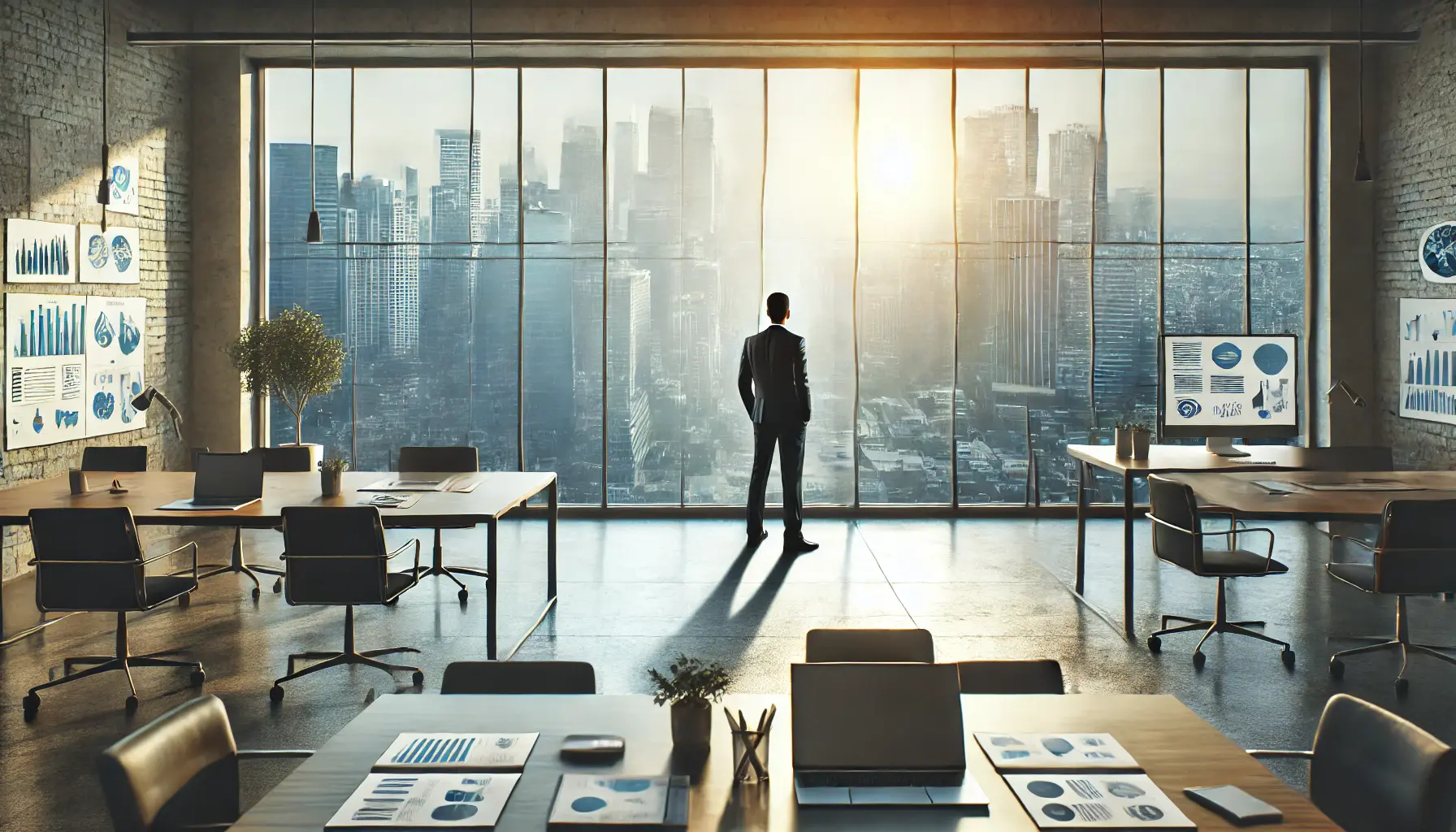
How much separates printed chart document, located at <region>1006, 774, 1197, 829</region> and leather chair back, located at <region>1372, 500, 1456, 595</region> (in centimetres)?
361

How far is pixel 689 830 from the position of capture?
1.97m

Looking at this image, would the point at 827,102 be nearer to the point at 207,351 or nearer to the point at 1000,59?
the point at 1000,59

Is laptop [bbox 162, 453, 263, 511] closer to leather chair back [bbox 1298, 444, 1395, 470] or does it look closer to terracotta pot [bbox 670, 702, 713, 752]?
terracotta pot [bbox 670, 702, 713, 752]

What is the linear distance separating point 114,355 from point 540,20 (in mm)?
4594

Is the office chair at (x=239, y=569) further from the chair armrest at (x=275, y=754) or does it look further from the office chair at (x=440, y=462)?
the chair armrest at (x=275, y=754)

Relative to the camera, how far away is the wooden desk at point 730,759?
2000 millimetres

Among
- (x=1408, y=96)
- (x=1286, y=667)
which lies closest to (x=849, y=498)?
(x=1286, y=667)

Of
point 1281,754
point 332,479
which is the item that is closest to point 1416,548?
point 1281,754

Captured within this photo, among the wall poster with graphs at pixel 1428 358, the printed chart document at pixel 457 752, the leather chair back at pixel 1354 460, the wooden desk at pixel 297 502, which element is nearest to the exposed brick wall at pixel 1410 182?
the wall poster with graphs at pixel 1428 358

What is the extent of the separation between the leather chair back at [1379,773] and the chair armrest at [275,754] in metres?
3.58

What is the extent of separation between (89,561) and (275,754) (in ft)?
4.63

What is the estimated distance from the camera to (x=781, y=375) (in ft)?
27.5

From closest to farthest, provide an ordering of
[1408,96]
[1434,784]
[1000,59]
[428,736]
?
[1434,784] < [428,736] < [1408,96] < [1000,59]

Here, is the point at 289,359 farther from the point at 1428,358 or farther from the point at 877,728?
the point at 1428,358
